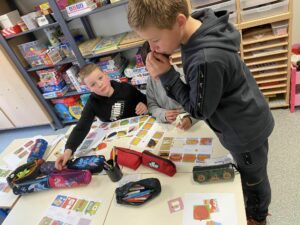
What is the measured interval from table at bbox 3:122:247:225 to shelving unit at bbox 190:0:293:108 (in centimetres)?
104

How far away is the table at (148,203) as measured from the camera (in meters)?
0.90

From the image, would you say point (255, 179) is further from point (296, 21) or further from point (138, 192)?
point (296, 21)

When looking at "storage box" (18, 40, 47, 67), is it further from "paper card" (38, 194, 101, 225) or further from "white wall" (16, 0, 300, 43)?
"paper card" (38, 194, 101, 225)

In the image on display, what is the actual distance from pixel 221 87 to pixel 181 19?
0.76ft

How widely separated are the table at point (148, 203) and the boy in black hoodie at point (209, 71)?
178 millimetres

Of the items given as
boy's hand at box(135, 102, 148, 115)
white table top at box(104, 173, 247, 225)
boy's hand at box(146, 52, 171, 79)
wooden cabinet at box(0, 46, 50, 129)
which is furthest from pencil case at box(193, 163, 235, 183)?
wooden cabinet at box(0, 46, 50, 129)

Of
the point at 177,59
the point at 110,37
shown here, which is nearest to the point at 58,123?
the point at 110,37

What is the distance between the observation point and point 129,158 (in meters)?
1.14

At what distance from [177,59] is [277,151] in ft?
3.52

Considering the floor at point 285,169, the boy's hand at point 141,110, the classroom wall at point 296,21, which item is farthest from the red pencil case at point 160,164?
the classroom wall at point 296,21

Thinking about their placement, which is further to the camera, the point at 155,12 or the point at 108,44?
the point at 108,44

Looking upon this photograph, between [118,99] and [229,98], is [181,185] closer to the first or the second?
[229,98]

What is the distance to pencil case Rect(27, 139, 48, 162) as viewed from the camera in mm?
1434

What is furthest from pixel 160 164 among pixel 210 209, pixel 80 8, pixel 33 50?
pixel 33 50
